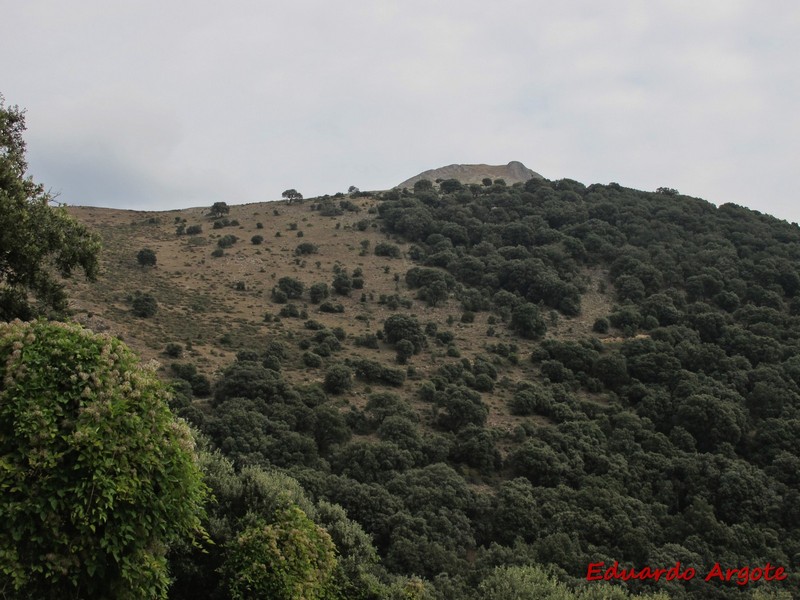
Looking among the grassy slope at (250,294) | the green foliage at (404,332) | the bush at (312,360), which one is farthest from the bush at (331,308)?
the bush at (312,360)

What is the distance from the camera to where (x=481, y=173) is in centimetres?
10606

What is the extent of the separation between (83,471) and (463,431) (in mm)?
28752

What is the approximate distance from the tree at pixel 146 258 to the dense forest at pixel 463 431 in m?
10.8

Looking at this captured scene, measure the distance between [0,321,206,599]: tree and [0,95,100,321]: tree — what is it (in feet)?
16.6

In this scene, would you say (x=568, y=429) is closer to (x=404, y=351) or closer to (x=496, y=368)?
(x=496, y=368)

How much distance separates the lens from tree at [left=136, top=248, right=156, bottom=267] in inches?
2040

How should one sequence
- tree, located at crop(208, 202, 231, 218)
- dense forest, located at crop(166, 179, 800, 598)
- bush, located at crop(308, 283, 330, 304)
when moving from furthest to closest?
tree, located at crop(208, 202, 231, 218), bush, located at crop(308, 283, 330, 304), dense forest, located at crop(166, 179, 800, 598)

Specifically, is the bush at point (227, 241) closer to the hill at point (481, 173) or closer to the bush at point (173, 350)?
the bush at point (173, 350)

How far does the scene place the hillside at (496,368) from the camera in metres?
27.1

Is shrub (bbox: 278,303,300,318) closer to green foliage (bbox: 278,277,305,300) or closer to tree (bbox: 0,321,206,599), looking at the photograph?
green foliage (bbox: 278,277,305,300)

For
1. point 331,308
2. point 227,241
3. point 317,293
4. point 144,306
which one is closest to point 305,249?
point 227,241

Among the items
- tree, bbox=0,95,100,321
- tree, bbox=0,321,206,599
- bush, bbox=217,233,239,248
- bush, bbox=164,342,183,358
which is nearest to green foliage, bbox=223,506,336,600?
tree, bbox=0,321,206,599

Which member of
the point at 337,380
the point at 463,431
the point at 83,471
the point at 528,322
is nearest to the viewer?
the point at 83,471

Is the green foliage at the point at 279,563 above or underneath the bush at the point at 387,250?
underneath
